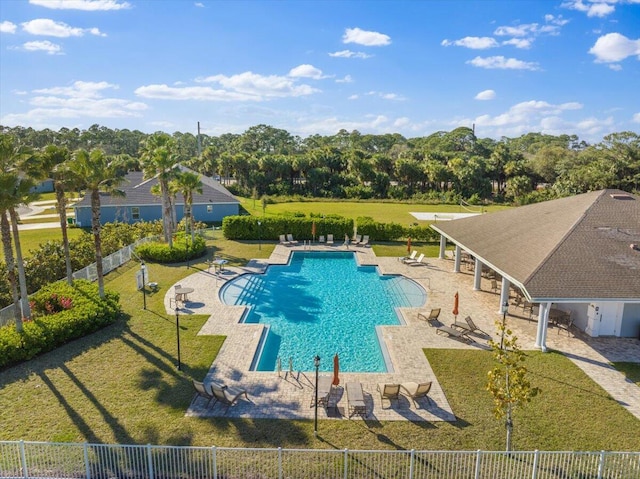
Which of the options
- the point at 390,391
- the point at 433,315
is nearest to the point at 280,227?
the point at 433,315

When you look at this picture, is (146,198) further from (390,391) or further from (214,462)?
(214,462)

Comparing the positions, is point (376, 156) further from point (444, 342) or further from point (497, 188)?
point (444, 342)

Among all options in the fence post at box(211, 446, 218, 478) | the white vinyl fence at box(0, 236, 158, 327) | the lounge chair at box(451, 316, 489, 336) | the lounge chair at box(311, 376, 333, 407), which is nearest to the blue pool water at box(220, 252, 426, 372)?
the lounge chair at box(311, 376, 333, 407)

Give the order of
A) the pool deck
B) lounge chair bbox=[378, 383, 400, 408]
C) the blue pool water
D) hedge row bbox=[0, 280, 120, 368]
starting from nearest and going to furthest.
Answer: the pool deck, lounge chair bbox=[378, 383, 400, 408], hedge row bbox=[0, 280, 120, 368], the blue pool water

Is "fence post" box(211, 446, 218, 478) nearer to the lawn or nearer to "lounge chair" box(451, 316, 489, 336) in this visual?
the lawn

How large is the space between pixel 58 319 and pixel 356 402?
1228 cm

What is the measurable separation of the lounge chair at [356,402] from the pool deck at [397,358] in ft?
0.57

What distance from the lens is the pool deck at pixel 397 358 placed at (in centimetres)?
1253

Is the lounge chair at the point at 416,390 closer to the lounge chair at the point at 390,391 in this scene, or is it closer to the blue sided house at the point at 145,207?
the lounge chair at the point at 390,391

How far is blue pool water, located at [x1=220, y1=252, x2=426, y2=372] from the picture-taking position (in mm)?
16875

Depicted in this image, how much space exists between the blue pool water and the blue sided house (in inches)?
688

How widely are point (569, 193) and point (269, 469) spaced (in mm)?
64209

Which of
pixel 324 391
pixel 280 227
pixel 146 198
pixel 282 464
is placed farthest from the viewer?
pixel 146 198

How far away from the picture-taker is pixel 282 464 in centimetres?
1002
